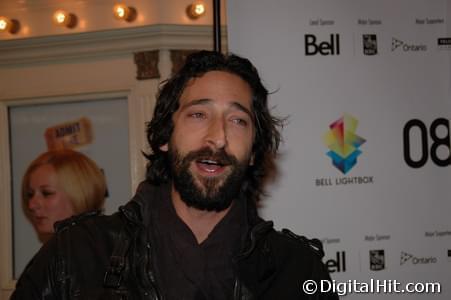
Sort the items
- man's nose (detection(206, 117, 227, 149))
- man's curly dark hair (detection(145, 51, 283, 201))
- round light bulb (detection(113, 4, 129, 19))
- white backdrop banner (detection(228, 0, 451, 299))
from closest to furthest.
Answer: man's nose (detection(206, 117, 227, 149)) → man's curly dark hair (detection(145, 51, 283, 201)) → white backdrop banner (detection(228, 0, 451, 299)) → round light bulb (detection(113, 4, 129, 19))

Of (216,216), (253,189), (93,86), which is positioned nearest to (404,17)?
(253,189)

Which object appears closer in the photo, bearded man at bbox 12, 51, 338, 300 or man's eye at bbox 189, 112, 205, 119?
bearded man at bbox 12, 51, 338, 300

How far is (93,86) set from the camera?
134 inches

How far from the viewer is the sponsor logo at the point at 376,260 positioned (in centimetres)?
210

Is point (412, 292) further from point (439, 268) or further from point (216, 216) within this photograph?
point (216, 216)

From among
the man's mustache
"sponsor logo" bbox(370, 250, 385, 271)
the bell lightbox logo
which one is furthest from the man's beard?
"sponsor logo" bbox(370, 250, 385, 271)

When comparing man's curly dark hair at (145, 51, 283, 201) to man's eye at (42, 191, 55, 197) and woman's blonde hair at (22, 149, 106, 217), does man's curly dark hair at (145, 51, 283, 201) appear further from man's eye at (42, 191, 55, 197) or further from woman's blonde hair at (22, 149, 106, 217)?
man's eye at (42, 191, 55, 197)

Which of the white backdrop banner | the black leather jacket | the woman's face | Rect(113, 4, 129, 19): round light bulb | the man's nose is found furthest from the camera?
the woman's face

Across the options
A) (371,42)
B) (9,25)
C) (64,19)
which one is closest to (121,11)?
(64,19)

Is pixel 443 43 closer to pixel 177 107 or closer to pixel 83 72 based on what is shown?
pixel 177 107

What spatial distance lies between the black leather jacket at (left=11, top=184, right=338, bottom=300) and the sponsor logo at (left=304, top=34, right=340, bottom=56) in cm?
88

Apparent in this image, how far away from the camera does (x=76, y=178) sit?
11.4ft

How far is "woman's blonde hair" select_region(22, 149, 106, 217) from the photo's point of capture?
3.41m

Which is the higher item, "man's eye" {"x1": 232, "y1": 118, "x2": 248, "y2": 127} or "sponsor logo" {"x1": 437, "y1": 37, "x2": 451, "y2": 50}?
"sponsor logo" {"x1": 437, "y1": 37, "x2": 451, "y2": 50}
